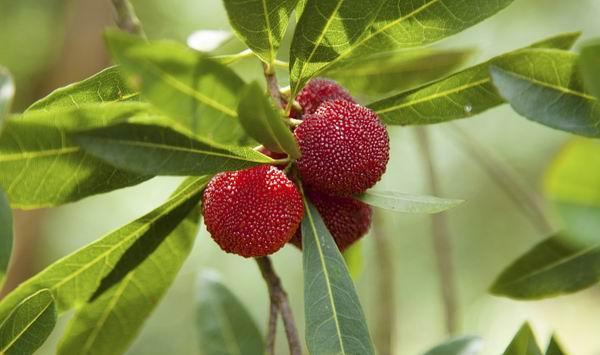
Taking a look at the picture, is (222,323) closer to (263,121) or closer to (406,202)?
(406,202)

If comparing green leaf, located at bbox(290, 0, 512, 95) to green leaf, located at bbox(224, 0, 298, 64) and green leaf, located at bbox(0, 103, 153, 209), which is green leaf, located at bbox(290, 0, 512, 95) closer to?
green leaf, located at bbox(224, 0, 298, 64)

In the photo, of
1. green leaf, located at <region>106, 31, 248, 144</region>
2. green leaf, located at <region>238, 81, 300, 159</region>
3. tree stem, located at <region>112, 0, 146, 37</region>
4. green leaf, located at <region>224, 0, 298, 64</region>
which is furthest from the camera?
tree stem, located at <region>112, 0, 146, 37</region>

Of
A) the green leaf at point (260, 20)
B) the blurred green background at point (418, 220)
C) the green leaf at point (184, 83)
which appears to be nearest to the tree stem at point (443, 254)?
the green leaf at point (260, 20)

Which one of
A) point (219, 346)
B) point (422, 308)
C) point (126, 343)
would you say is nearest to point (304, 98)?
point (126, 343)

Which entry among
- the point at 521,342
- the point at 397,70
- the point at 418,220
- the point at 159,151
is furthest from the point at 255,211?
the point at 418,220

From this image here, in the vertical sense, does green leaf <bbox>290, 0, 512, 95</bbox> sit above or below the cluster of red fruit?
above

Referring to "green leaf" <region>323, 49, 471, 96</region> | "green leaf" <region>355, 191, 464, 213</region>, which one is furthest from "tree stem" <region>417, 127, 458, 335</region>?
"green leaf" <region>355, 191, 464, 213</region>

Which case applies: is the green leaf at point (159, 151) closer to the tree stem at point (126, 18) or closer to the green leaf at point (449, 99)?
the green leaf at point (449, 99)
